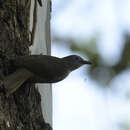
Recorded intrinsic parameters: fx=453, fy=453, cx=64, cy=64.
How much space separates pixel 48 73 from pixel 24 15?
74 centimetres

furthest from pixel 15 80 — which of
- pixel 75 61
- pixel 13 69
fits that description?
pixel 75 61

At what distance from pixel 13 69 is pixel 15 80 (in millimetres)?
144

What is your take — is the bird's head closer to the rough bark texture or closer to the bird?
the bird

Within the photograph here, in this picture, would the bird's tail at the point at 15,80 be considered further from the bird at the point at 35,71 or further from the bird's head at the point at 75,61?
the bird's head at the point at 75,61

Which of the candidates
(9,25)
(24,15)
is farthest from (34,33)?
(9,25)

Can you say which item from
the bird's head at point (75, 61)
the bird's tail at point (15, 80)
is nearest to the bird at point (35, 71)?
the bird's tail at point (15, 80)

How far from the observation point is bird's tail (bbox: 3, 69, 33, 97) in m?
3.68

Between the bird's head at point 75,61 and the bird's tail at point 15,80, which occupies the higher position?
the bird's tail at point 15,80

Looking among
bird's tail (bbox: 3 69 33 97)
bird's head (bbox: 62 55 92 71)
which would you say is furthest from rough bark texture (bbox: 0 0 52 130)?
→ bird's head (bbox: 62 55 92 71)

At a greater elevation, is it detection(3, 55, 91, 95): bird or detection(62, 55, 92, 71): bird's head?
detection(3, 55, 91, 95): bird

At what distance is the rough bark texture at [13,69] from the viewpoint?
11.9ft

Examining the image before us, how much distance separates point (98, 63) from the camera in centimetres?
367

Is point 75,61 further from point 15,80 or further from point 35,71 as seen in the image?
point 15,80

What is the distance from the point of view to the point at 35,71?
3.92 meters
